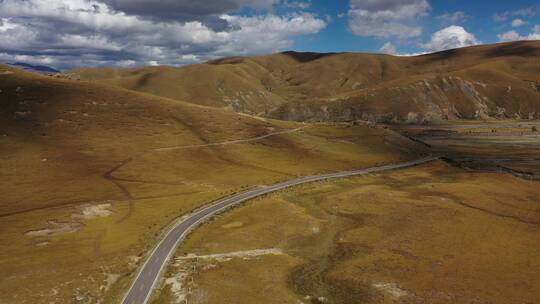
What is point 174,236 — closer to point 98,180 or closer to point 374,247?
point 374,247

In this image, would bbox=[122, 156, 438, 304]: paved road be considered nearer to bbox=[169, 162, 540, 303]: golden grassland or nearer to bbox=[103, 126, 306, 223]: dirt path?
bbox=[169, 162, 540, 303]: golden grassland

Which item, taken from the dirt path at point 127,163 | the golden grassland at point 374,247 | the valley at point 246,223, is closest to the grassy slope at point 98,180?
the valley at point 246,223

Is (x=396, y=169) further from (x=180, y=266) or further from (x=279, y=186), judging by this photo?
(x=180, y=266)

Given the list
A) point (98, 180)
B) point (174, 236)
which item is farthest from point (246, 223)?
point (98, 180)

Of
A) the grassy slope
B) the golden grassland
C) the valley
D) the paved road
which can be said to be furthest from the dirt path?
the golden grassland

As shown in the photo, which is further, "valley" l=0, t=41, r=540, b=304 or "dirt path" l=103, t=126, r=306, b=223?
"dirt path" l=103, t=126, r=306, b=223

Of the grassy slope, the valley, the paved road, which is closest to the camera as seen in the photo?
the paved road
